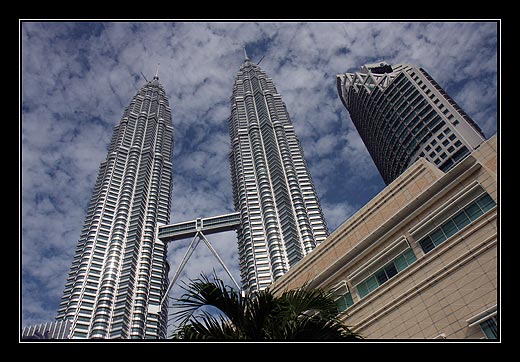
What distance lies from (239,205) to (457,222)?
102 metres

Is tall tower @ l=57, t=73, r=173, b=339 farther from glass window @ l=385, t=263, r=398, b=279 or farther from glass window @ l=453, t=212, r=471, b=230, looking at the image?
glass window @ l=453, t=212, r=471, b=230

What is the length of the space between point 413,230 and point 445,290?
9.78 ft

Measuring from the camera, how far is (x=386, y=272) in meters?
17.2

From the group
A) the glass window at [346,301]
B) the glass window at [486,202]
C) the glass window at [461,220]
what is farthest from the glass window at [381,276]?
the glass window at [486,202]

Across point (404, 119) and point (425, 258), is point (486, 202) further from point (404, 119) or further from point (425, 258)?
point (404, 119)

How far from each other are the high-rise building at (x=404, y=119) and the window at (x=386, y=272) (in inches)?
2744

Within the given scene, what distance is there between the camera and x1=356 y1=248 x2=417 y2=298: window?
16.6 meters

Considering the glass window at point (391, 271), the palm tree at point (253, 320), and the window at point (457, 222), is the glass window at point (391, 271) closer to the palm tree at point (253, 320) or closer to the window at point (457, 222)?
the window at point (457, 222)

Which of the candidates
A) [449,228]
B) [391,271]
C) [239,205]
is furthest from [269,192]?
[449,228]

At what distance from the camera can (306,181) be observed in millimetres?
117000

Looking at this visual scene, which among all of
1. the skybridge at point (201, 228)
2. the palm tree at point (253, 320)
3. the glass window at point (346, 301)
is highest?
the skybridge at point (201, 228)

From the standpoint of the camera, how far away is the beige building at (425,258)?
1350 centimetres

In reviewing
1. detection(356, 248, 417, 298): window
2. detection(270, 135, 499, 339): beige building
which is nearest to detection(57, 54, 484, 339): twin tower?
detection(270, 135, 499, 339): beige building
